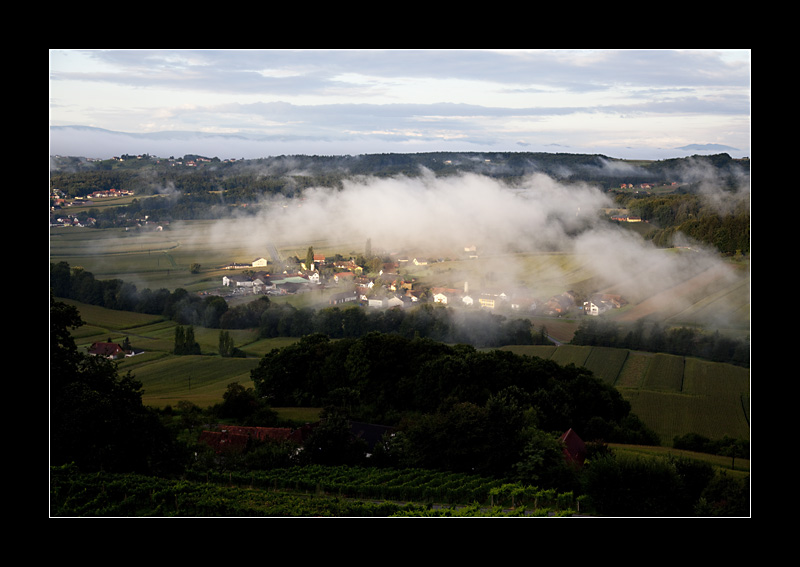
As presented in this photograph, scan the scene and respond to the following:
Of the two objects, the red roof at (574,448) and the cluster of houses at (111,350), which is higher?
the cluster of houses at (111,350)

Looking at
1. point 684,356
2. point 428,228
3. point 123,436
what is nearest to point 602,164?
point 428,228

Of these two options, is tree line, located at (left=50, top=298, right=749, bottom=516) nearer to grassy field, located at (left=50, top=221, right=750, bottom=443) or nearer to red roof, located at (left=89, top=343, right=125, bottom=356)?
grassy field, located at (left=50, top=221, right=750, bottom=443)

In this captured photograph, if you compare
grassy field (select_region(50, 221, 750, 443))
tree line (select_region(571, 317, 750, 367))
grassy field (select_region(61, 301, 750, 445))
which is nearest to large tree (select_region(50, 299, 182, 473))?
grassy field (select_region(61, 301, 750, 445))

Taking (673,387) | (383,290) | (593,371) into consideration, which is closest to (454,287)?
(383,290)

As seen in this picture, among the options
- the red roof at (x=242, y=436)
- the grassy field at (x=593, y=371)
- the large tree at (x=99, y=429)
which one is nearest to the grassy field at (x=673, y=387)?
the grassy field at (x=593, y=371)

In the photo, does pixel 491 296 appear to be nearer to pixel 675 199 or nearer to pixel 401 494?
pixel 675 199

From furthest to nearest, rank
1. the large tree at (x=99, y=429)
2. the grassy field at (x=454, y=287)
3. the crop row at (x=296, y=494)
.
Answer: the grassy field at (x=454, y=287) < the large tree at (x=99, y=429) < the crop row at (x=296, y=494)

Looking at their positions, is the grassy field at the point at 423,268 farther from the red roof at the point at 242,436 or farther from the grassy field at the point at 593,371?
the red roof at the point at 242,436
